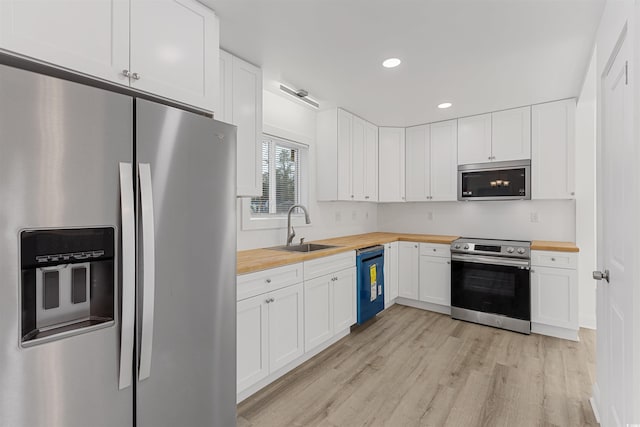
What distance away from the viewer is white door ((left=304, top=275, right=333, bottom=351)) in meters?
2.55

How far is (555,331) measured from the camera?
10.3 ft

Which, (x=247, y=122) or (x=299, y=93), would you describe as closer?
(x=247, y=122)

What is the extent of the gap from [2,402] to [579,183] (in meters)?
4.67

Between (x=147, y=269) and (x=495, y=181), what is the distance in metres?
3.79

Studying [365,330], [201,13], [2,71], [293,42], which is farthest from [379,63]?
[365,330]

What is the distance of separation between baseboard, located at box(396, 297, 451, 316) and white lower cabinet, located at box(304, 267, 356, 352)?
1.28 meters

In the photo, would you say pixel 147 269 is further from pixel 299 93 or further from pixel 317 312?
pixel 299 93

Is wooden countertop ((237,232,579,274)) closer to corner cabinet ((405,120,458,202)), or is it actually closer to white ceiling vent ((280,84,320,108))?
corner cabinet ((405,120,458,202))

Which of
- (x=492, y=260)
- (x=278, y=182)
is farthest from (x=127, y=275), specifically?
(x=492, y=260)

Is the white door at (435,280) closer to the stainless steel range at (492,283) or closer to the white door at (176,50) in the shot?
the stainless steel range at (492,283)

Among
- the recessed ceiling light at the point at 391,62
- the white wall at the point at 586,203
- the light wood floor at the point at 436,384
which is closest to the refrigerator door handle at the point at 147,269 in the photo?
the light wood floor at the point at 436,384

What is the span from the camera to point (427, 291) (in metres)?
3.86

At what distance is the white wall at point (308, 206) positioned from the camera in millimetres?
2992

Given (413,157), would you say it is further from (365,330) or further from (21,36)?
(21,36)
